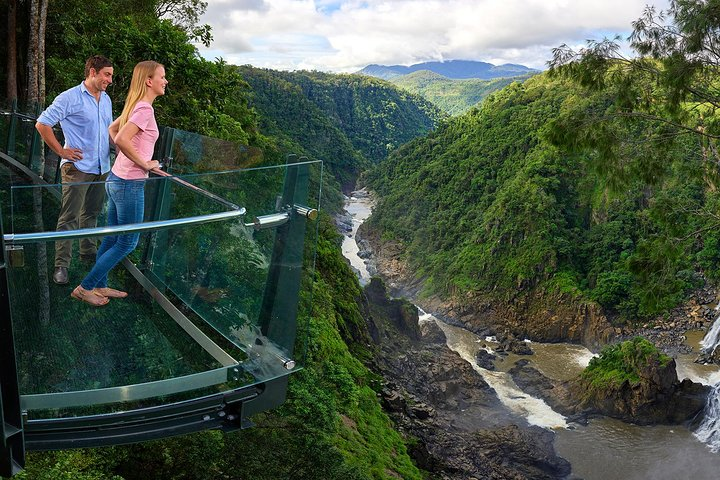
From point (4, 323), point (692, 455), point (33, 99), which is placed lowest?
point (692, 455)

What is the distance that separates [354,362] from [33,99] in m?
15.6

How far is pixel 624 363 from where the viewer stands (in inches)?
1144

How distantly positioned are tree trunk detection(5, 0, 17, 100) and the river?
21.9m

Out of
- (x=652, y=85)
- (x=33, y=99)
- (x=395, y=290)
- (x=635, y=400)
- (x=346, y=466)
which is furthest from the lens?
(x=395, y=290)

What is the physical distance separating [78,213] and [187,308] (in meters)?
0.68

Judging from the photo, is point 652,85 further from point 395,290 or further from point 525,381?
point 395,290

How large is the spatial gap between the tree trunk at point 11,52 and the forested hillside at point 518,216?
19.7 meters

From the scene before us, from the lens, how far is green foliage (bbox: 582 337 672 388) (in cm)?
2839

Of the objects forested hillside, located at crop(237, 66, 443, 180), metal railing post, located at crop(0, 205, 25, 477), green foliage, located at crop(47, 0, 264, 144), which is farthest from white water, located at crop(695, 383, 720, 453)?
forested hillside, located at crop(237, 66, 443, 180)

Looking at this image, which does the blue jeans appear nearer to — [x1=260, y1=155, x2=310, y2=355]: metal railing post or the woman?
the woman

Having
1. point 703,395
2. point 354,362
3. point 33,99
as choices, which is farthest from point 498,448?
point 33,99

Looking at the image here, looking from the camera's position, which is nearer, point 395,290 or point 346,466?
point 346,466

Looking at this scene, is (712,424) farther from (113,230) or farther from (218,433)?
(113,230)

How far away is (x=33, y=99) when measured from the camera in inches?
324
